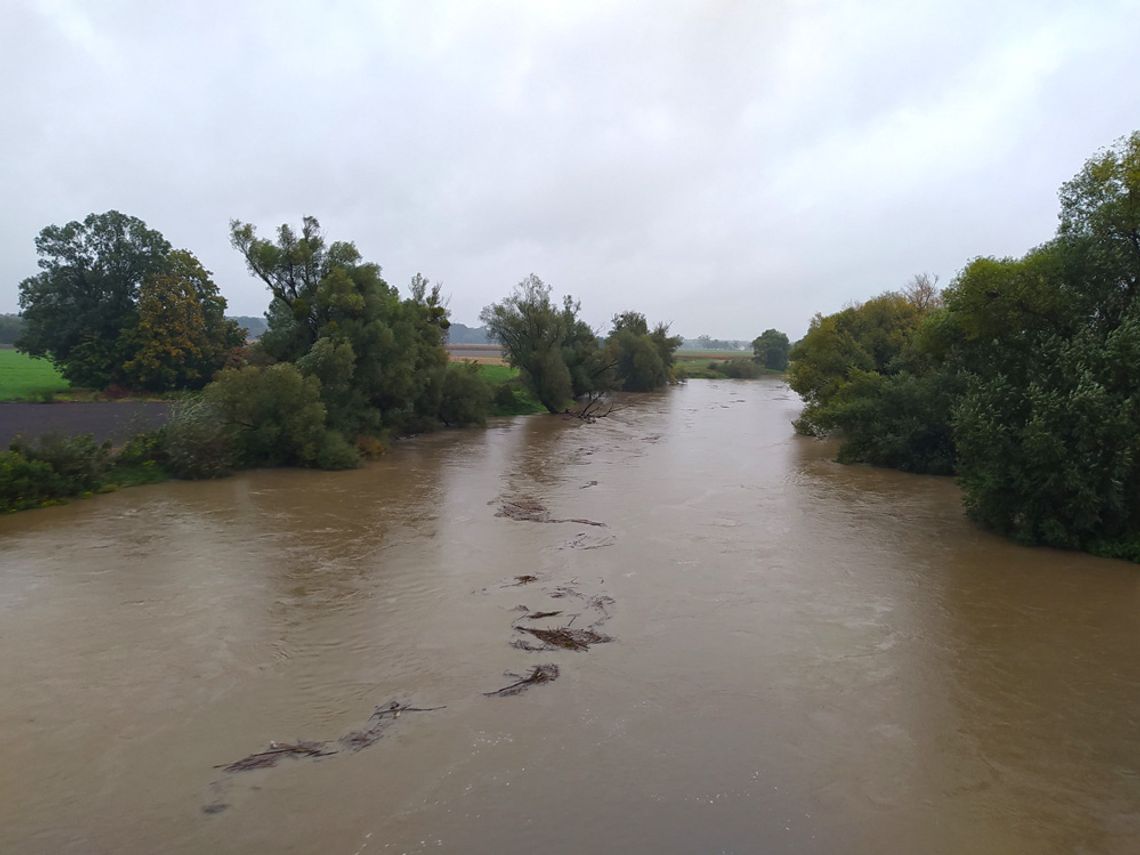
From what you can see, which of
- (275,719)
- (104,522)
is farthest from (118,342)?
(275,719)

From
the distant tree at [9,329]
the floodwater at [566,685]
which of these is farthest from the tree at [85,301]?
the distant tree at [9,329]

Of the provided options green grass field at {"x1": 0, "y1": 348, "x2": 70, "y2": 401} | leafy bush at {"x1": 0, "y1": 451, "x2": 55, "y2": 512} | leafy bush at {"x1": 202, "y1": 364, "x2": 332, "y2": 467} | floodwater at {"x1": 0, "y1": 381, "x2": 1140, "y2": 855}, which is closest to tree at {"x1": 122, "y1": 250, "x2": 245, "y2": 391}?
green grass field at {"x1": 0, "y1": 348, "x2": 70, "y2": 401}

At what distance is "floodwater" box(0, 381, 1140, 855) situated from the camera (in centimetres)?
638

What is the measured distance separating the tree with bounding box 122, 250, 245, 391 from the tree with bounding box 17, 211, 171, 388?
104cm

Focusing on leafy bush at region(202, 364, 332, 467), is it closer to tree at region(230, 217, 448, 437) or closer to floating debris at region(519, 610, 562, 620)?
tree at region(230, 217, 448, 437)

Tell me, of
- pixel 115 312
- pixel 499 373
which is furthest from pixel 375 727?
pixel 499 373

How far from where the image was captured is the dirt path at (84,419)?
23.6 meters

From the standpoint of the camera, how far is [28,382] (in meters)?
39.2

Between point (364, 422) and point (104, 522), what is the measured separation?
11.9 metres

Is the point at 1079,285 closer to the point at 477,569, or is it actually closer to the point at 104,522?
the point at 477,569

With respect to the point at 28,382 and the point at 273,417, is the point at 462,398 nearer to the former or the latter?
the point at 273,417

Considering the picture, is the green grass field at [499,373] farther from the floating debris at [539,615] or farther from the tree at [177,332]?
the floating debris at [539,615]

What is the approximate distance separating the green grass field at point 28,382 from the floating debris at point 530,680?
35.7 meters

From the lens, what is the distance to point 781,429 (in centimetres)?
4041
